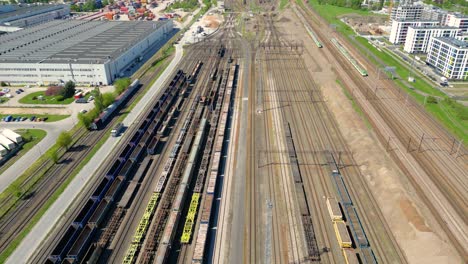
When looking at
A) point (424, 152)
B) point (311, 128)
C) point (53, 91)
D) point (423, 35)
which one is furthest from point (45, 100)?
point (423, 35)

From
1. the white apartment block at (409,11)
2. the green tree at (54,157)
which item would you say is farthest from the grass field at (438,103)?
the green tree at (54,157)

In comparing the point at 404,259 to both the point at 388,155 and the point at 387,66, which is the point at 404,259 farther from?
the point at 387,66

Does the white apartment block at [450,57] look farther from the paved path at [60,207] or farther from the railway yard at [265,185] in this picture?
the paved path at [60,207]

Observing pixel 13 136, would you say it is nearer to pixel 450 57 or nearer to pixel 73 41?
pixel 73 41

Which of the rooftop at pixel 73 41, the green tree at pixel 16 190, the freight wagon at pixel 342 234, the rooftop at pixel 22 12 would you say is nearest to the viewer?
the freight wagon at pixel 342 234

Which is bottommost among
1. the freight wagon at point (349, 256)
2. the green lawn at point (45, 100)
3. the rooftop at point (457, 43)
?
the freight wagon at point (349, 256)

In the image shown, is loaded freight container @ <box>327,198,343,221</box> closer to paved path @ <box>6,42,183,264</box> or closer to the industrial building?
paved path @ <box>6,42,183,264</box>
